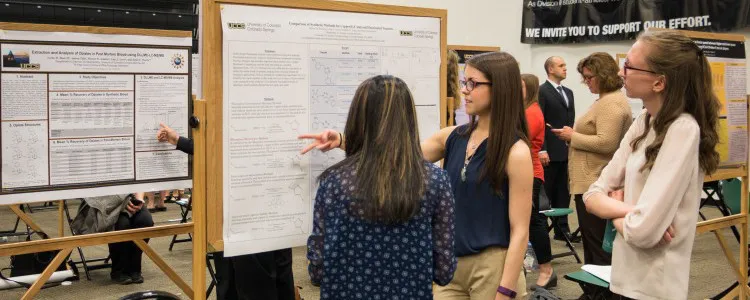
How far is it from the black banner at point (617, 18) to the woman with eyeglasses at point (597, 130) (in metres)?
5.36

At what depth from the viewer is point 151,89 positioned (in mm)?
3219

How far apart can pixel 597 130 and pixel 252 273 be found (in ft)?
7.45

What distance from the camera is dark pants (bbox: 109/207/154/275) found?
17.3 ft

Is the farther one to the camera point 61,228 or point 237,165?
point 61,228

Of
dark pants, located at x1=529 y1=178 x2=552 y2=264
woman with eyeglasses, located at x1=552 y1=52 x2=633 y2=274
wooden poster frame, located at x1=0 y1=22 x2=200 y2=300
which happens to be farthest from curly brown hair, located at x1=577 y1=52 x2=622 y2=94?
wooden poster frame, located at x1=0 y1=22 x2=200 y2=300

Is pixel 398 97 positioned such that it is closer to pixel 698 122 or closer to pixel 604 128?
pixel 698 122

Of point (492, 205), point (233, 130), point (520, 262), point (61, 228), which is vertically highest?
point (233, 130)

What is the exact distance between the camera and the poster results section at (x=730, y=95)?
412 cm

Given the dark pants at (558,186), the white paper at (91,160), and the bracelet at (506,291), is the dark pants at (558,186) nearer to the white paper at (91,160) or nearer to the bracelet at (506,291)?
the white paper at (91,160)

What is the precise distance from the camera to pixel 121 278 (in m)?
5.39

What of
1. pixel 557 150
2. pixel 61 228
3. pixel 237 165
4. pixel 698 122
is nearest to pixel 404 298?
pixel 237 165

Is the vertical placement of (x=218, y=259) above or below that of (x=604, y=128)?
below

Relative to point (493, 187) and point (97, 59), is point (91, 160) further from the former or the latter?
point (493, 187)

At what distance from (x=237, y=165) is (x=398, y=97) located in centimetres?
74
